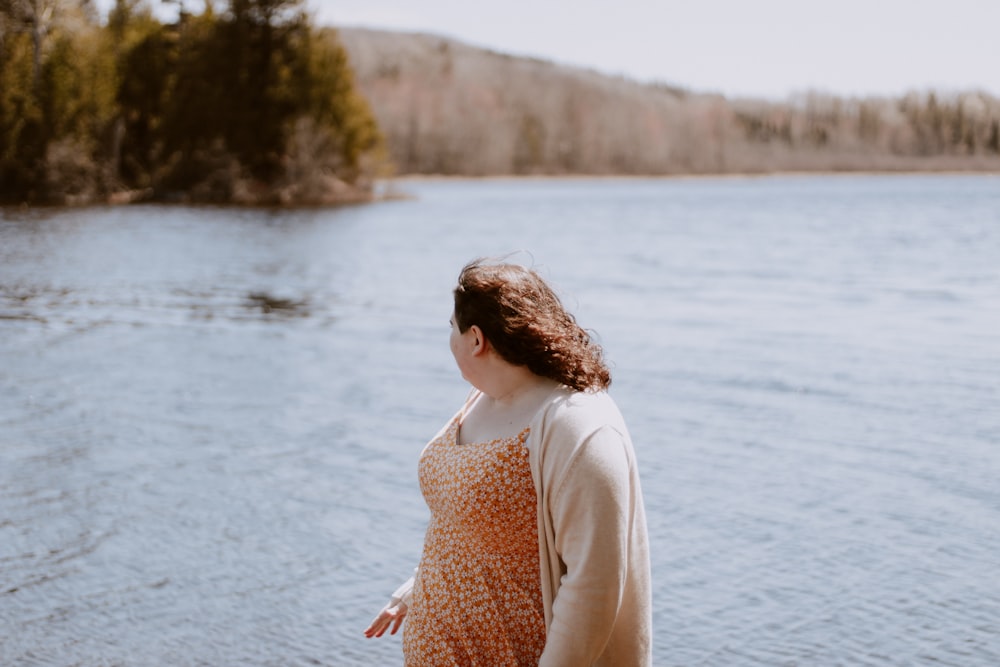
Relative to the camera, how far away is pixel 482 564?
273 centimetres

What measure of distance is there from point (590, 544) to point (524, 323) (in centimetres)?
50

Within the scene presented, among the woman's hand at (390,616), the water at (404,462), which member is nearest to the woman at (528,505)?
the woman's hand at (390,616)

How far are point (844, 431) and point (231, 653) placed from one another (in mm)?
5634

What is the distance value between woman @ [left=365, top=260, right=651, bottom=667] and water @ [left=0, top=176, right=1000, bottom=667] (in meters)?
2.42

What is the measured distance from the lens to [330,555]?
20.6 feet

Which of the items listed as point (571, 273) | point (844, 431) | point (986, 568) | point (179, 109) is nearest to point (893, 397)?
point (844, 431)

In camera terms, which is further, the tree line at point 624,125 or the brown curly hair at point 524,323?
the tree line at point 624,125

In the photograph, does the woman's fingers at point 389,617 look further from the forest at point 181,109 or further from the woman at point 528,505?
the forest at point 181,109

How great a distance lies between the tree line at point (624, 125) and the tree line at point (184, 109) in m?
65.7

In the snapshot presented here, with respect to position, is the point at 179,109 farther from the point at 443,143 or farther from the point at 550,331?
the point at 443,143

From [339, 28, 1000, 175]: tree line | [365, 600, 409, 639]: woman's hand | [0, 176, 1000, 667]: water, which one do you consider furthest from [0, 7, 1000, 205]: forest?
[339, 28, 1000, 175]: tree line

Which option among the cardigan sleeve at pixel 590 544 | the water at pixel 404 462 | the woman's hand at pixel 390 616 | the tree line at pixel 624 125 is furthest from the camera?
Result: the tree line at pixel 624 125

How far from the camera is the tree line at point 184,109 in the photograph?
2133 inches

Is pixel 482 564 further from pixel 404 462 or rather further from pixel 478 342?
pixel 404 462
